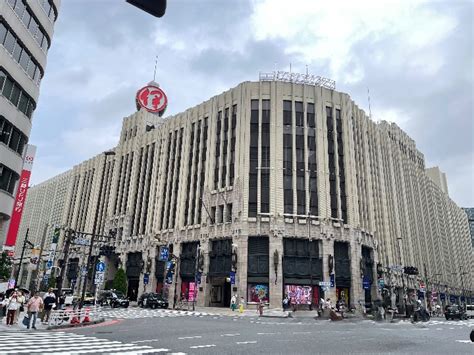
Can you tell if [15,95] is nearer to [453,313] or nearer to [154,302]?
[154,302]

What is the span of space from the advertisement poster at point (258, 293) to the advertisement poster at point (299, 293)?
2451mm

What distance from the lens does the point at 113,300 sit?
42031mm

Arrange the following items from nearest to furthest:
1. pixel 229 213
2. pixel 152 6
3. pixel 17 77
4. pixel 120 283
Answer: pixel 152 6 < pixel 17 77 < pixel 229 213 < pixel 120 283

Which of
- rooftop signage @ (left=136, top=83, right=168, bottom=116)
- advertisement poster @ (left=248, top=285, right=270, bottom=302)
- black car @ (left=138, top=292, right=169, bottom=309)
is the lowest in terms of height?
black car @ (left=138, top=292, right=169, bottom=309)

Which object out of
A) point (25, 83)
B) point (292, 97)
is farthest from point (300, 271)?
point (25, 83)

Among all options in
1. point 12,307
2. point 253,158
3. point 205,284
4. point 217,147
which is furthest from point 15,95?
point 205,284

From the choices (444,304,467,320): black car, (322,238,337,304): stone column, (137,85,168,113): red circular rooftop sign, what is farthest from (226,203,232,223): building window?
(137,85,168,113): red circular rooftop sign

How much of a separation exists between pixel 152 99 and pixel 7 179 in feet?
177

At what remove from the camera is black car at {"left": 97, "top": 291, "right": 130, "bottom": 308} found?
4159cm

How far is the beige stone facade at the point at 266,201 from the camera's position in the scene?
4559 cm

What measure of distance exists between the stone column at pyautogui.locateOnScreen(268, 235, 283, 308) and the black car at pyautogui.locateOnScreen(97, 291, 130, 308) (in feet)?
53.6

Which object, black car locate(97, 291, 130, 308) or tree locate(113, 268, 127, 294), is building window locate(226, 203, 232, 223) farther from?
tree locate(113, 268, 127, 294)

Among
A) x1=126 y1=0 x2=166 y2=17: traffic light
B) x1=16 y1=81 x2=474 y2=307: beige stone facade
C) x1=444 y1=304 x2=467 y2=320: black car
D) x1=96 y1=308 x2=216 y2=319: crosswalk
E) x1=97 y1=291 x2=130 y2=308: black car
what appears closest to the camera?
x1=126 y1=0 x2=166 y2=17: traffic light

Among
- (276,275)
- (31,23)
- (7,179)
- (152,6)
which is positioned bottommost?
(276,275)
